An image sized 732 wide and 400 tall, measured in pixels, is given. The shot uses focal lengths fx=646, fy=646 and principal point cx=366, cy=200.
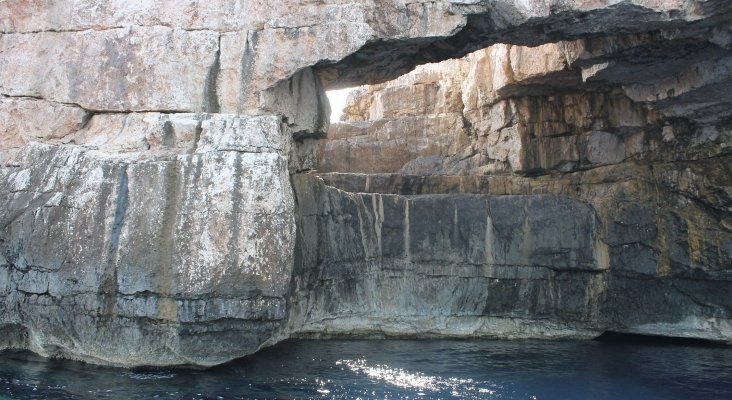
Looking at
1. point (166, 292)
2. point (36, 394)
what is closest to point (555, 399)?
point (166, 292)

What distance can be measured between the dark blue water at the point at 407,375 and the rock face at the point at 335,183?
1.52 ft

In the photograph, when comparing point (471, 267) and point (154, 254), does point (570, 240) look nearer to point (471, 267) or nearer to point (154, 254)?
point (471, 267)

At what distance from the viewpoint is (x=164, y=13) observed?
10.9 metres

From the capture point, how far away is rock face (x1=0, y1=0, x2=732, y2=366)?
9758mm

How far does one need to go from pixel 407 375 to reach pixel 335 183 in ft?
23.0

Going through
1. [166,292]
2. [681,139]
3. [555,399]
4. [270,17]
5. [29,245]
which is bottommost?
[555,399]

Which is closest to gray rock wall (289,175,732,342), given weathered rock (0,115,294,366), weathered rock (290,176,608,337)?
weathered rock (290,176,608,337)

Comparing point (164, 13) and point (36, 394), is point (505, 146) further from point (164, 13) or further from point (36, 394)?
point (36, 394)

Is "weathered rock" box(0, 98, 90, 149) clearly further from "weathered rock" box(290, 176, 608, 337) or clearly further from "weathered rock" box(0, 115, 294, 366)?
"weathered rock" box(290, 176, 608, 337)

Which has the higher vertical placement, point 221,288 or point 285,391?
point 221,288

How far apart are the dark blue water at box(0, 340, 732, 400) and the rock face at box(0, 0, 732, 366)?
0.46m

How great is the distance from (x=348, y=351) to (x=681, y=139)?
29.4 ft

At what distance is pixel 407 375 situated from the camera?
36.6 ft

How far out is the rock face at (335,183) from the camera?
9758 millimetres
